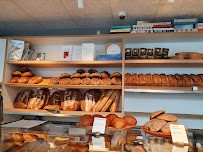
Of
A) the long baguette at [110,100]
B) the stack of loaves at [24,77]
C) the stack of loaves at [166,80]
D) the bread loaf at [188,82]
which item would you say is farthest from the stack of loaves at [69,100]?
the bread loaf at [188,82]

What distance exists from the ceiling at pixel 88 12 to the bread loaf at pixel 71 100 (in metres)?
1.28

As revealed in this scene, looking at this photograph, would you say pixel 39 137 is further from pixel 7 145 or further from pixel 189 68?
pixel 189 68

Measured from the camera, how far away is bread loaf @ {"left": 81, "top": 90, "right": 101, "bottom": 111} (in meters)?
2.68

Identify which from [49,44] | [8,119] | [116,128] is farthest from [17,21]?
[116,128]

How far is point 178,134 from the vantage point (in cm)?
108

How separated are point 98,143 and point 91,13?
219 centimetres

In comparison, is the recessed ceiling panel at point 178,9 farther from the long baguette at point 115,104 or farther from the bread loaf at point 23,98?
the bread loaf at point 23,98

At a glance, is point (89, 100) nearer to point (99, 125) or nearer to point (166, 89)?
point (166, 89)

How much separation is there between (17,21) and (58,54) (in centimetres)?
A: 95

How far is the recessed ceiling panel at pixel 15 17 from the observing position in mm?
2531

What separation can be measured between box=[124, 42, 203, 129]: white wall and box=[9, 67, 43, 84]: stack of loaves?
1.61 metres

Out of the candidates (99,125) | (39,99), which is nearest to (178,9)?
(99,125)

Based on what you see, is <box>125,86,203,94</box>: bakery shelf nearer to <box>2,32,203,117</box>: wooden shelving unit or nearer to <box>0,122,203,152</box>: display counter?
<box>2,32,203,117</box>: wooden shelving unit

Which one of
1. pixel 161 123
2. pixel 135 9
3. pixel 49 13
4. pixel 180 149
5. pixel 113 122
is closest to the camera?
pixel 180 149
